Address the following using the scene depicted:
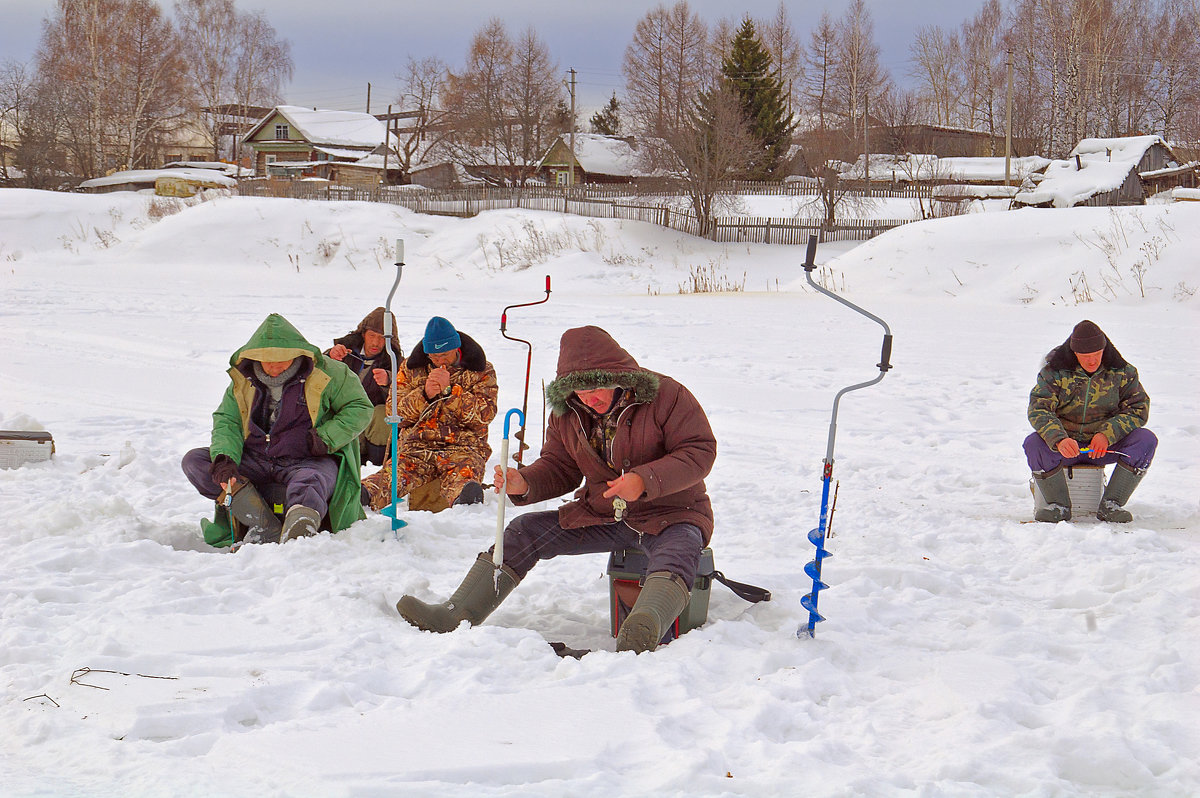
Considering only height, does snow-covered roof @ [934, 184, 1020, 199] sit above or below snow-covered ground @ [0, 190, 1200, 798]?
above

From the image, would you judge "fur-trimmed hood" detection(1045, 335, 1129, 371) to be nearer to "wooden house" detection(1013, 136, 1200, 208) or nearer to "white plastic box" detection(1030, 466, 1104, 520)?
"white plastic box" detection(1030, 466, 1104, 520)

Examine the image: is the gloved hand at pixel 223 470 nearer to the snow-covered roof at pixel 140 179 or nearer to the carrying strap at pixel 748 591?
the carrying strap at pixel 748 591

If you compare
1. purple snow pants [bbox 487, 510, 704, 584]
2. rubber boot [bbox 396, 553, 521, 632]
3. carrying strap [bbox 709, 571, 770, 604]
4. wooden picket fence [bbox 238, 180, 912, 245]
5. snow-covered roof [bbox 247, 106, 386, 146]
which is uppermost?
snow-covered roof [bbox 247, 106, 386, 146]

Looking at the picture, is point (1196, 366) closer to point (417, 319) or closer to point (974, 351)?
point (974, 351)

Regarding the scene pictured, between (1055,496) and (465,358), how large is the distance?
3.33m

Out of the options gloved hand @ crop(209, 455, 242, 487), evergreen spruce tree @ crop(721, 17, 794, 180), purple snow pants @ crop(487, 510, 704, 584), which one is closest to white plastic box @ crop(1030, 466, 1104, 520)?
purple snow pants @ crop(487, 510, 704, 584)

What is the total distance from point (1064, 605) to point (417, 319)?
10974 mm

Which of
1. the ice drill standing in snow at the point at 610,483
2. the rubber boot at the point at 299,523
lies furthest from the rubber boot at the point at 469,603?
the rubber boot at the point at 299,523

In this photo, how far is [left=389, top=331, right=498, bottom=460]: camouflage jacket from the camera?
6.05m

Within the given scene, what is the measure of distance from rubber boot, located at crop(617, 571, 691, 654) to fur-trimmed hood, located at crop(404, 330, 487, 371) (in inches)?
103

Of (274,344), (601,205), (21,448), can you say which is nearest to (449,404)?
(274,344)

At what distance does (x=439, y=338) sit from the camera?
5848 millimetres

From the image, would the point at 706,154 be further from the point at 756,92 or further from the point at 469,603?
the point at 469,603

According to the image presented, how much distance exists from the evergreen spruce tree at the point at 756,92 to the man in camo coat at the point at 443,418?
104ft
